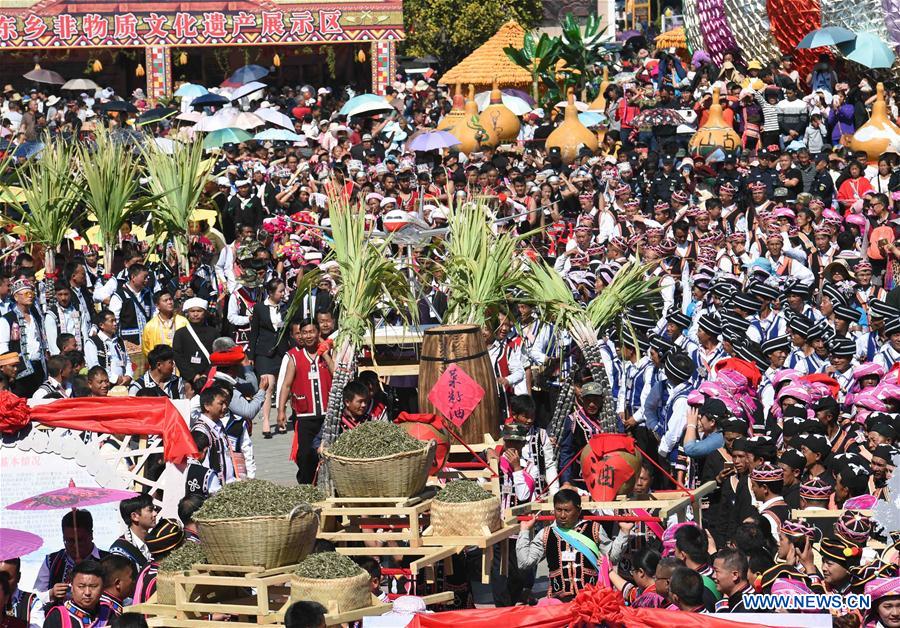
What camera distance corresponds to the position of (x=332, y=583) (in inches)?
277

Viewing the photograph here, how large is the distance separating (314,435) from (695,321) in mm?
3296

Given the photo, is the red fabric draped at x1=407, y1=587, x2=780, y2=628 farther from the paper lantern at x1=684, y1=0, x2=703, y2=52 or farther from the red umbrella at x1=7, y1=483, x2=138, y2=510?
the paper lantern at x1=684, y1=0, x2=703, y2=52

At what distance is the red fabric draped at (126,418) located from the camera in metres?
9.56

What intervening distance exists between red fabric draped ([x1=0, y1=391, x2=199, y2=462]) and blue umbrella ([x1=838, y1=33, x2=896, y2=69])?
15.3 m

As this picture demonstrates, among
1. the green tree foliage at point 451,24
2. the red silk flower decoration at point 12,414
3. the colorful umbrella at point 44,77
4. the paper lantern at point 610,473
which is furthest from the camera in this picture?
the green tree foliage at point 451,24

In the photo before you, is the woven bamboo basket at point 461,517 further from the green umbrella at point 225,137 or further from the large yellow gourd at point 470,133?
the large yellow gourd at point 470,133

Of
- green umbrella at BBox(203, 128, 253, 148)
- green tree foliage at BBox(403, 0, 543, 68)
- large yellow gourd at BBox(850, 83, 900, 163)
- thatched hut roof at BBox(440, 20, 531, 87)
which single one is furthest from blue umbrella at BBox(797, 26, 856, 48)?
green tree foliage at BBox(403, 0, 543, 68)

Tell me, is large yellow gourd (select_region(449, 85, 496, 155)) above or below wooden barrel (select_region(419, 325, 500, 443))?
above

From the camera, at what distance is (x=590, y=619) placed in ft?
21.8

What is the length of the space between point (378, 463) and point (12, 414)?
2.41 metres

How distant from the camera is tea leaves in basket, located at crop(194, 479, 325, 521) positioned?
286 inches

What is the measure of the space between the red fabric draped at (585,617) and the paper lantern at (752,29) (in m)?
20.3

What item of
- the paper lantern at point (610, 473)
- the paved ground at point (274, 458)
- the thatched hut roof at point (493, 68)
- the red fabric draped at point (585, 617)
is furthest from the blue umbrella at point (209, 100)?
the red fabric draped at point (585, 617)

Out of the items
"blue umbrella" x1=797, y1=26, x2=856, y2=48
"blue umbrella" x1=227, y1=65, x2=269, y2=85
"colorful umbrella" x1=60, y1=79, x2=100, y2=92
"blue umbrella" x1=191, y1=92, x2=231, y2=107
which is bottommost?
"blue umbrella" x1=191, y1=92, x2=231, y2=107
